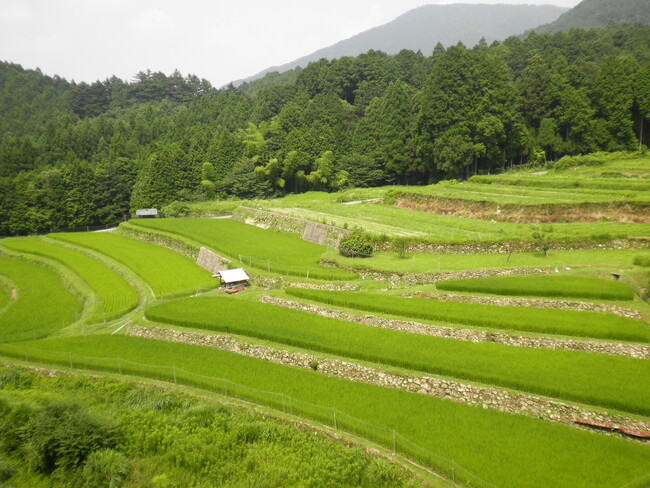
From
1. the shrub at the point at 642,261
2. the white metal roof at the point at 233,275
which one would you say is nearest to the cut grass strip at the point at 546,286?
the shrub at the point at 642,261

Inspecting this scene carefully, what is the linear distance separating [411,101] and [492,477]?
59.0 meters

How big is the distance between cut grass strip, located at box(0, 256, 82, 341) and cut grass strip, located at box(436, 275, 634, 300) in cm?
2163

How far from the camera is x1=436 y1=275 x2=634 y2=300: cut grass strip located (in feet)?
66.7

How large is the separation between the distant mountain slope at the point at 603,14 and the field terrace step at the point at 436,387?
508 feet

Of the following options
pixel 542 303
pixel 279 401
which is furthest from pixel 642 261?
pixel 279 401

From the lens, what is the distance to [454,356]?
17.2 meters

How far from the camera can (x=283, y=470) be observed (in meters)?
12.1

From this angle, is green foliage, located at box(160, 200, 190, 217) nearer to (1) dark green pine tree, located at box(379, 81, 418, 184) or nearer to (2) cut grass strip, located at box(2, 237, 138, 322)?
(2) cut grass strip, located at box(2, 237, 138, 322)

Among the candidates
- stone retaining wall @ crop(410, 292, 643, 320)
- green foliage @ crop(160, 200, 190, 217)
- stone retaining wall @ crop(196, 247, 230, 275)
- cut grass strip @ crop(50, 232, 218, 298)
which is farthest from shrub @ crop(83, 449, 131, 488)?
green foliage @ crop(160, 200, 190, 217)

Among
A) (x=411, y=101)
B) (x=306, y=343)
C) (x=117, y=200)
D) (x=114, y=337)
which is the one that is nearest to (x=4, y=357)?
(x=114, y=337)

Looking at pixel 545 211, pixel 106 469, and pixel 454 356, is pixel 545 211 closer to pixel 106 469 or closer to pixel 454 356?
pixel 454 356

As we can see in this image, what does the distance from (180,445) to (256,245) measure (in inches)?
927

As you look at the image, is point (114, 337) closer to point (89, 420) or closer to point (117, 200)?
point (89, 420)

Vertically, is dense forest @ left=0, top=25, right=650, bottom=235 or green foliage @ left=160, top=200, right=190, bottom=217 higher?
dense forest @ left=0, top=25, right=650, bottom=235
